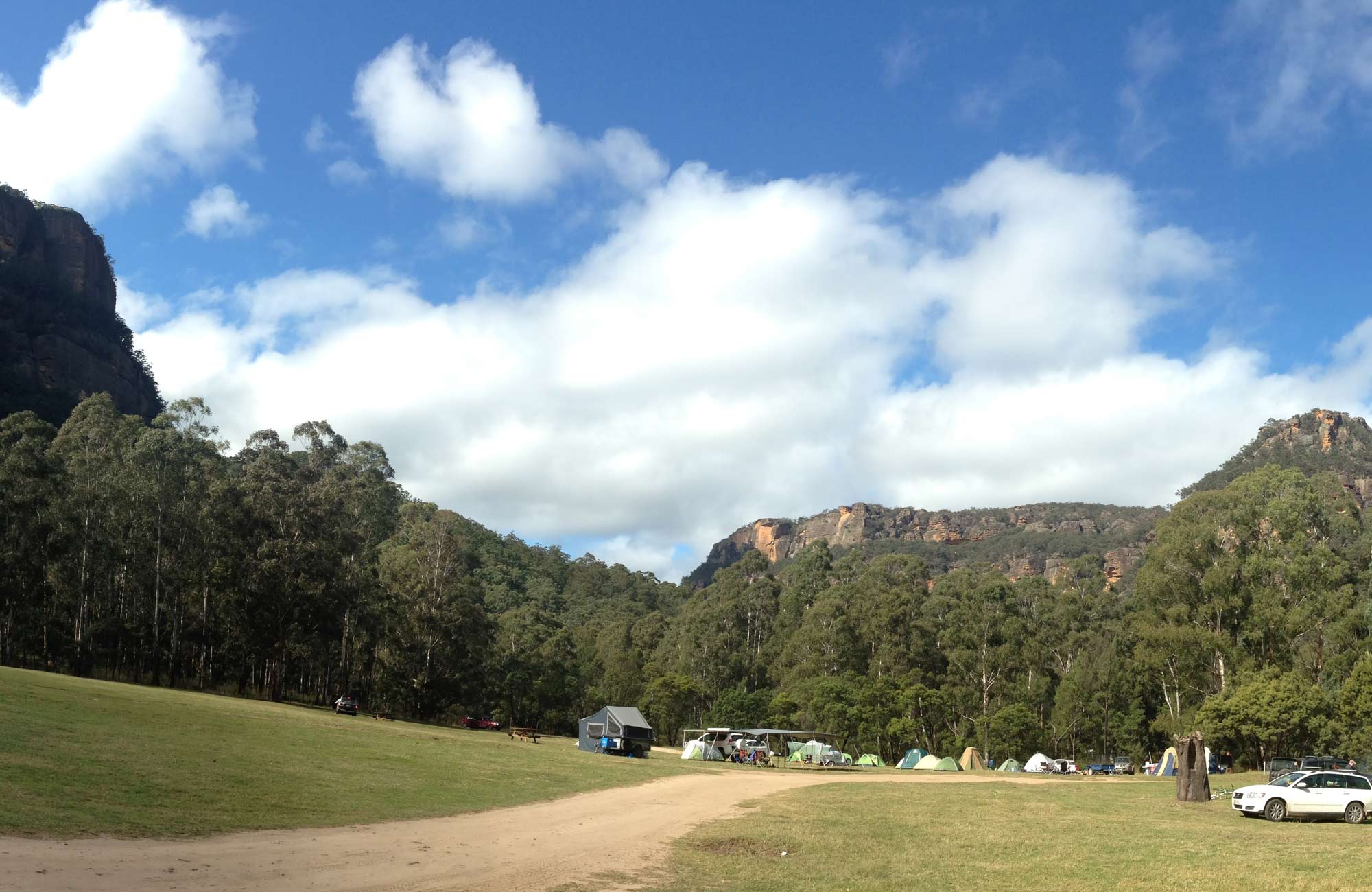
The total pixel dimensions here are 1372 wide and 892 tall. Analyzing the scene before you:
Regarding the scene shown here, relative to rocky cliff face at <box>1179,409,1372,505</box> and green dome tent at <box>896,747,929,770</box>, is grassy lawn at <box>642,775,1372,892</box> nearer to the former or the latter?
green dome tent at <box>896,747,929,770</box>

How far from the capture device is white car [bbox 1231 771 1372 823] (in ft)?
88.0

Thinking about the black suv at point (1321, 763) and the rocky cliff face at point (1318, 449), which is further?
the rocky cliff face at point (1318, 449)

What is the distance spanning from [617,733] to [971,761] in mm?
29569

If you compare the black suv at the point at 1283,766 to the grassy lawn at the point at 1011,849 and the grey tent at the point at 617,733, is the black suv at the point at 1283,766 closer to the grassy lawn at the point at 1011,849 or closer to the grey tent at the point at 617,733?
the grassy lawn at the point at 1011,849

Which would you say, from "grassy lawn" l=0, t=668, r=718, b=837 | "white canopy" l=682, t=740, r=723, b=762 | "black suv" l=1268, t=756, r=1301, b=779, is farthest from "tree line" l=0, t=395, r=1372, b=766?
"grassy lawn" l=0, t=668, r=718, b=837

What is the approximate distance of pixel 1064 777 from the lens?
59.7m

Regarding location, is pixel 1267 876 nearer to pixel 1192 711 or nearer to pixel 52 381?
pixel 1192 711

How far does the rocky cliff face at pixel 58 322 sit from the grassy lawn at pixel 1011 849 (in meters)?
105

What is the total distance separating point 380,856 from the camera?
54.0ft

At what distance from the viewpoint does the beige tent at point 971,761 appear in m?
71.3

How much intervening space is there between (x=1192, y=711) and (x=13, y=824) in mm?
65531

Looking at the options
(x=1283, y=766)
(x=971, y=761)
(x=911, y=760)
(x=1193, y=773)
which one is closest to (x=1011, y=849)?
(x=1193, y=773)

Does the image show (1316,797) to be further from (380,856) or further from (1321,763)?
(380,856)

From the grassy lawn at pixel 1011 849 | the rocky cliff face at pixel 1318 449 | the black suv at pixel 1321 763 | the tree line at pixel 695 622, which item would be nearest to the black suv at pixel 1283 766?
the black suv at pixel 1321 763
